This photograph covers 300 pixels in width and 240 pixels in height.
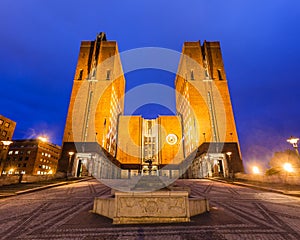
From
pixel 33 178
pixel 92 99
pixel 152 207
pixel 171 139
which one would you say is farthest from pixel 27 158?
pixel 152 207

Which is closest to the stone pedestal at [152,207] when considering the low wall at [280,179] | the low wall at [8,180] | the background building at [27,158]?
the low wall at [280,179]

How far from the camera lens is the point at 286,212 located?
5.50 m

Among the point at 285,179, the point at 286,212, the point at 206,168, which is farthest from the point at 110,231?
the point at 206,168

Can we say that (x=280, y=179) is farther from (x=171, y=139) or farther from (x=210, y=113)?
(x=171, y=139)

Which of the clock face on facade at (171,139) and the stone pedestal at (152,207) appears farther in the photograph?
the clock face on facade at (171,139)

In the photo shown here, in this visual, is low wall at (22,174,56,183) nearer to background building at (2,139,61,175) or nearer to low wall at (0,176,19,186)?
low wall at (0,176,19,186)

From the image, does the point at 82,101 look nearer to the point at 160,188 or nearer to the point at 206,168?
the point at 206,168

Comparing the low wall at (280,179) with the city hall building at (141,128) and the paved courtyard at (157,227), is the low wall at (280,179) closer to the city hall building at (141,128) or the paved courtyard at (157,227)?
the paved courtyard at (157,227)

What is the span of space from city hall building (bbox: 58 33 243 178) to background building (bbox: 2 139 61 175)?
121 ft

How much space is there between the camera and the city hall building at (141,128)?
98.9ft

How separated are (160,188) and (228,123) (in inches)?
1379

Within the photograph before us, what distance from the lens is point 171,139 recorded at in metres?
54.1

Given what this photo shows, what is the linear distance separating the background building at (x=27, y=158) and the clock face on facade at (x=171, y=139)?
53.1 meters

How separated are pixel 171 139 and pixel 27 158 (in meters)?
58.7
